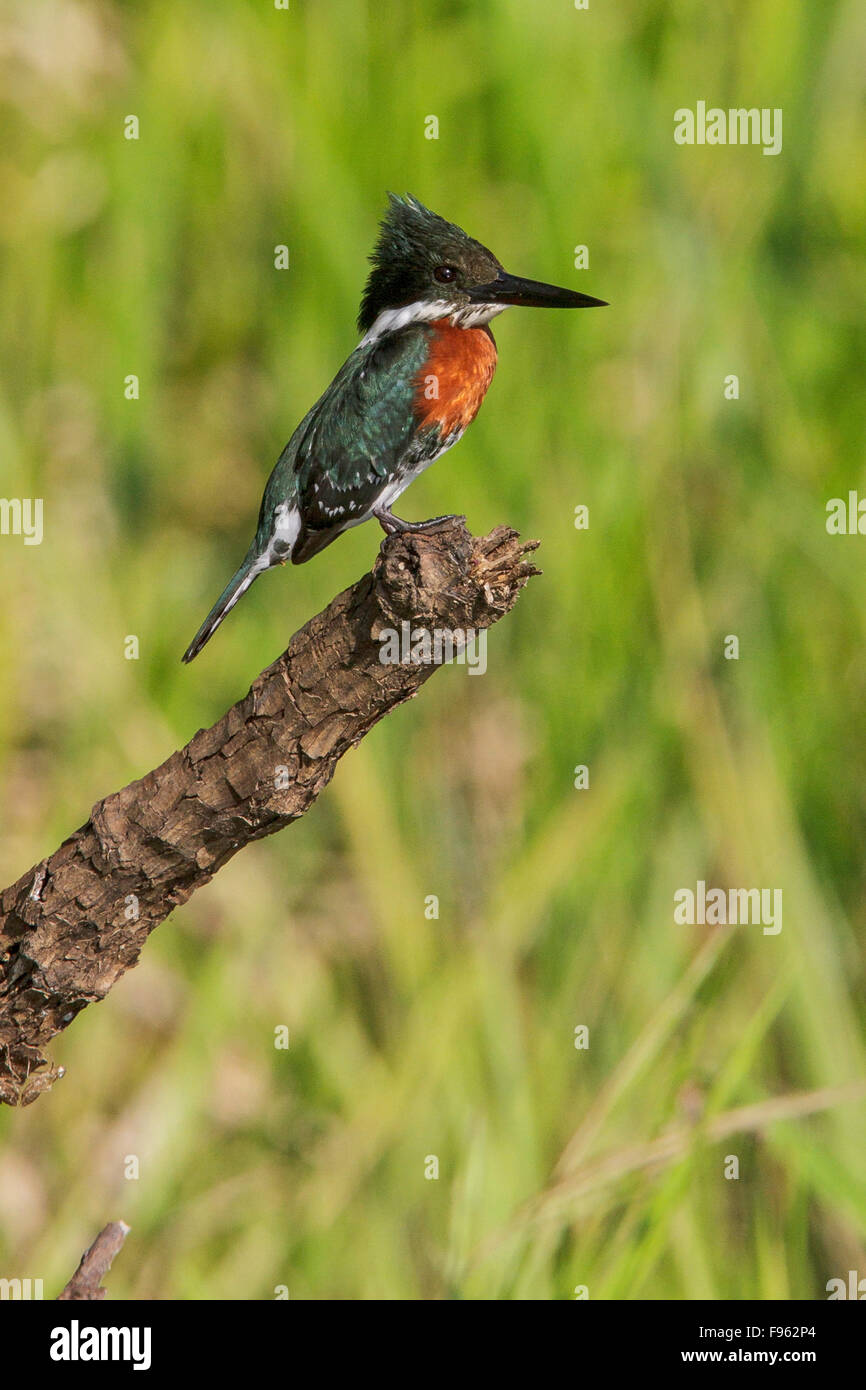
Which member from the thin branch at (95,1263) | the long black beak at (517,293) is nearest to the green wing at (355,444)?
the long black beak at (517,293)

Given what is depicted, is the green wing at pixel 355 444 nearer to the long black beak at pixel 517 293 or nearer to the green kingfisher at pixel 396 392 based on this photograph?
the green kingfisher at pixel 396 392

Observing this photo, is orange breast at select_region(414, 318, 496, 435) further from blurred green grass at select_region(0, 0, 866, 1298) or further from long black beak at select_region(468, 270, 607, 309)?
blurred green grass at select_region(0, 0, 866, 1298)

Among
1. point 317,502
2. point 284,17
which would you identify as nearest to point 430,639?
point 317,502

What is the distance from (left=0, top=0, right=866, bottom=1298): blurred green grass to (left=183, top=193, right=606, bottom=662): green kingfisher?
40.5 inches

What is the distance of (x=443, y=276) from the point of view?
116 inches

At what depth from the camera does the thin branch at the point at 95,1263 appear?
1614mm

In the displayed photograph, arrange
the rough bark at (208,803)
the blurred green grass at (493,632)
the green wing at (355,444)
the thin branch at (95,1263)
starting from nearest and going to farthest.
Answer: the thin branch at (95,1263) → the rough bark at (208,803) → the green wing at (355,444) → the blurred green grass at (493,632)

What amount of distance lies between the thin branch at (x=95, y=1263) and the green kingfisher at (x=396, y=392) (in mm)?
1344

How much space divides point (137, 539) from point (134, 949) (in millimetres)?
2883

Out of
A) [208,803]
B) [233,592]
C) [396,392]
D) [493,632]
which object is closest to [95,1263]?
[208,803]

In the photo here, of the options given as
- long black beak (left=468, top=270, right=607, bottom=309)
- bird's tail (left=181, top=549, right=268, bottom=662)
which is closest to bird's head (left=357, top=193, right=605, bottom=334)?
long black beak (left=468, top=270, right=607, bottom=309)

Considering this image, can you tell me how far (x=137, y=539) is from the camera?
15.0ft

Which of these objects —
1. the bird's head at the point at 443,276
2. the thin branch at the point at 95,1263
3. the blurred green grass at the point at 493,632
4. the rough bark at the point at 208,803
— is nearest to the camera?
the thin branch at the point at 95,1263

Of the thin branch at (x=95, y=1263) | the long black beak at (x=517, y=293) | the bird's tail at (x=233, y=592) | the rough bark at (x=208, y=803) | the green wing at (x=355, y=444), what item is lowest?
the thin branch at (x=95, y=1263)
